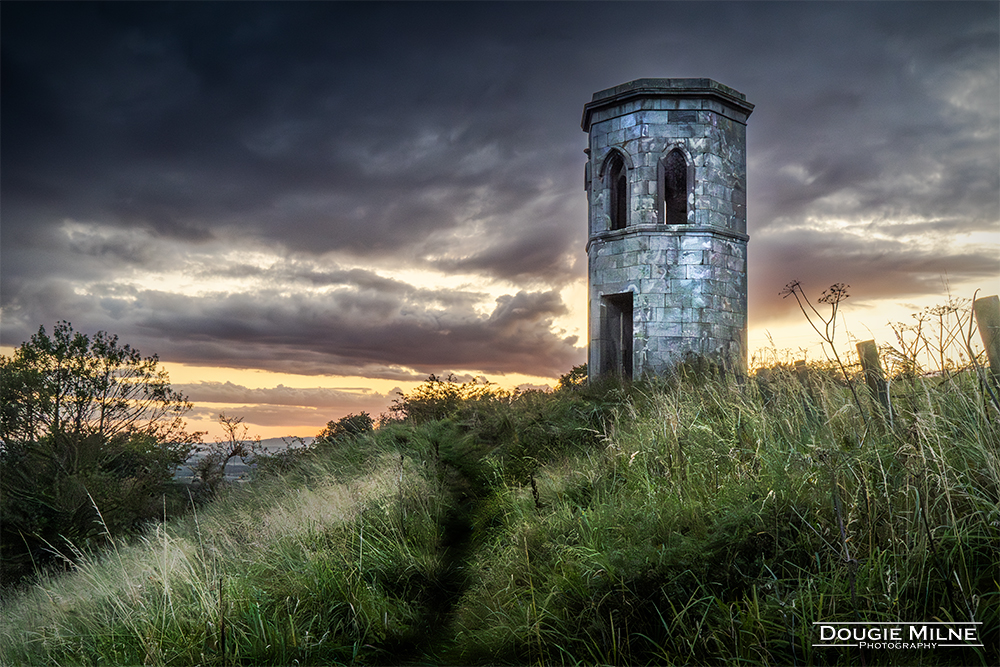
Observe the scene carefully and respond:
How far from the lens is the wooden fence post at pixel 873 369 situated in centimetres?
431

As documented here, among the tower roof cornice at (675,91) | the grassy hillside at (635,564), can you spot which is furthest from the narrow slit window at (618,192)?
the grassy hillside at (635,564)

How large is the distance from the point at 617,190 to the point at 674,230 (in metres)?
2.06

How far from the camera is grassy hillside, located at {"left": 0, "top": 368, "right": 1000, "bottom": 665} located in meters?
3.02

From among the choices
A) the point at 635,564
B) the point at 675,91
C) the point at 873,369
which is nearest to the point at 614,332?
the point at 675,91

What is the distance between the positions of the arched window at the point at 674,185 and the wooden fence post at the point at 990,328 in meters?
8.61

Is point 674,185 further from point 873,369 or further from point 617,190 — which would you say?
point 873,369

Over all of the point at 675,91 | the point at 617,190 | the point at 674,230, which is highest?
the point at 675,91

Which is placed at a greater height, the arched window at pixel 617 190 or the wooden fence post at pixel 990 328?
the arched window at pixel 617 190

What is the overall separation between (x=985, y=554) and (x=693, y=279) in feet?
31.4

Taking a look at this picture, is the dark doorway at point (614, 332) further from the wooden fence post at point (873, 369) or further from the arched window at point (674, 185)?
the wooden fence post at point (873, 369)

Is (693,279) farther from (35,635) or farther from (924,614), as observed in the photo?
(35,635)

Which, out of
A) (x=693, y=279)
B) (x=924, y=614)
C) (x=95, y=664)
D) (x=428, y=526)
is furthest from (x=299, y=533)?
(x=693, y=279)

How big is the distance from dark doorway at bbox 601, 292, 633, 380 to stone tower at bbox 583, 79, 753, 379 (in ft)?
0.12

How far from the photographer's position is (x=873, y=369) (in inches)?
174
